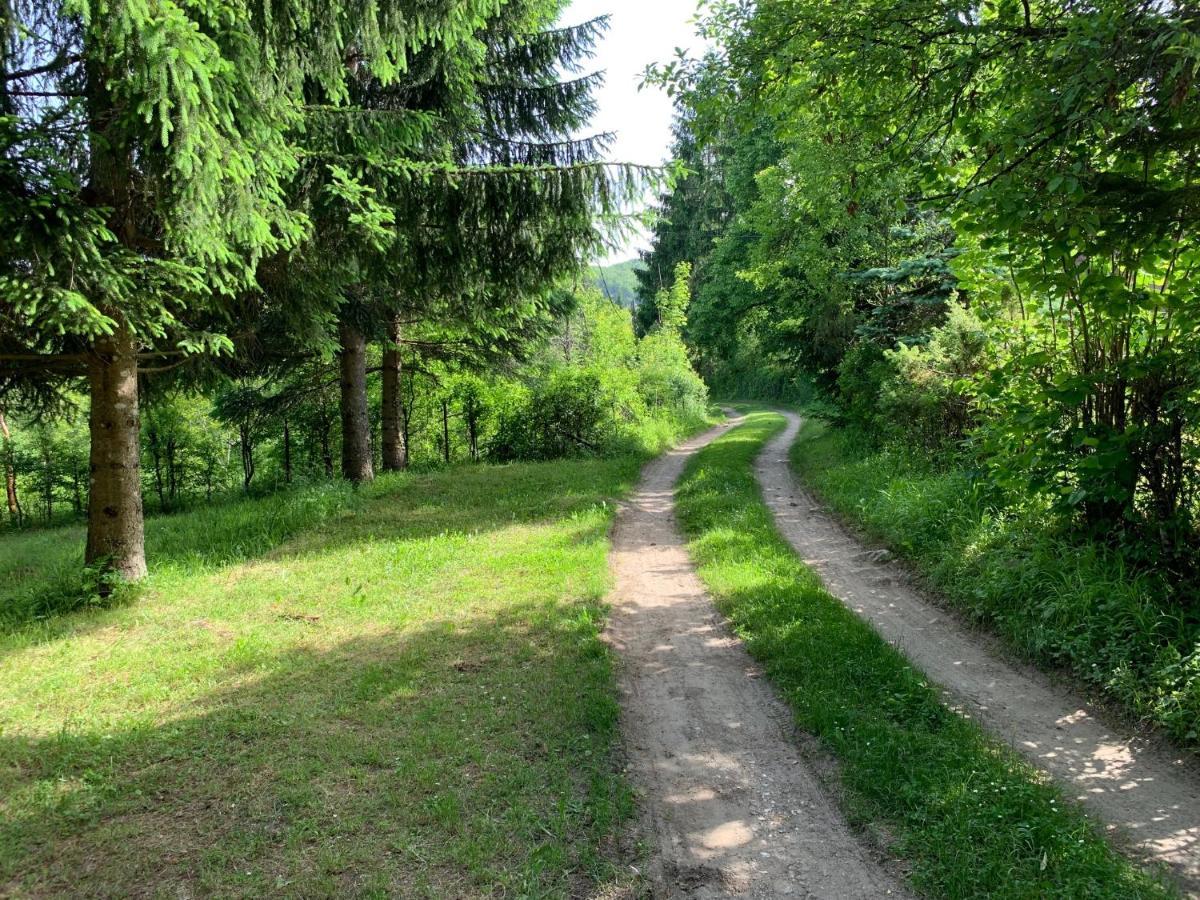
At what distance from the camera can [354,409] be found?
44.0 ft

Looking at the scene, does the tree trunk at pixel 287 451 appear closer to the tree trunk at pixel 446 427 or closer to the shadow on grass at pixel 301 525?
the tree trunk at pixel 446 427

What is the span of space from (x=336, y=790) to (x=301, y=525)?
7.51 m

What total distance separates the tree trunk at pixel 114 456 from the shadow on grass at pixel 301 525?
365mm

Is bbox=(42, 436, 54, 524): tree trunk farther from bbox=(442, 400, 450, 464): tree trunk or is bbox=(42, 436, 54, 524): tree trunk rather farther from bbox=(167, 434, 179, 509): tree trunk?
bbox=(442, 400, 450, 464): tree trunk

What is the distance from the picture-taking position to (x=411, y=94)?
11.9 metres

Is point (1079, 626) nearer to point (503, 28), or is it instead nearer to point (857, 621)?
point (857, 621)

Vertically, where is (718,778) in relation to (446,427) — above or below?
below

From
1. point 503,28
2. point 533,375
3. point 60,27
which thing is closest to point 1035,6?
point 60,27

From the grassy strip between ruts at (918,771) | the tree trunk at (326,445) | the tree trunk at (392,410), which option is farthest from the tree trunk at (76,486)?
the grassy strip between ruts at (918,771)

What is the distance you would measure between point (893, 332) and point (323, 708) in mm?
13719

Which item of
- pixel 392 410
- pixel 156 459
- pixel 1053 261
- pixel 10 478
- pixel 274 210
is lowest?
pixel 10 478

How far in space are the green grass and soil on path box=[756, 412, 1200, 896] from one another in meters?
0.25

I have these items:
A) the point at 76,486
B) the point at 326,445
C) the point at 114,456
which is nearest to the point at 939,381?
the point at 114,456

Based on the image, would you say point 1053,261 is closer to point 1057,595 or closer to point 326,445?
point 1057,595
